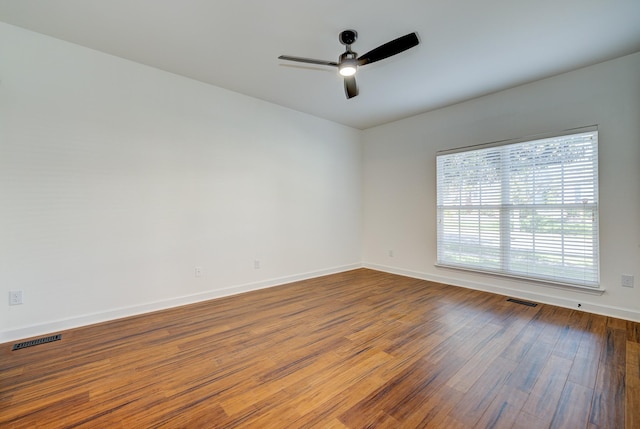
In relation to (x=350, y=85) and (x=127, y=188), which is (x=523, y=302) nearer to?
(x=350, y=85)

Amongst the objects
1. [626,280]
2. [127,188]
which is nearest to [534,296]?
[626,280]

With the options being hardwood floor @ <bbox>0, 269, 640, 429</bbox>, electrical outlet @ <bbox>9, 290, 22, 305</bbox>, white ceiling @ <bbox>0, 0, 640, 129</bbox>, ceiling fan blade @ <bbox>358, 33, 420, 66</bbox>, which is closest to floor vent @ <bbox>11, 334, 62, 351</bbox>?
hardwood floor @ <bbox>0, 269, 640, 429</bbox>

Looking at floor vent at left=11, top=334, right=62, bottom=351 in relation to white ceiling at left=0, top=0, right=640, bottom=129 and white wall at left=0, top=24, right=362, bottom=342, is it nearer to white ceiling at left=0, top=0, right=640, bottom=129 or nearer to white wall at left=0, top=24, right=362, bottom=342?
white wall at left=0, top=24, right=362, bottom=342

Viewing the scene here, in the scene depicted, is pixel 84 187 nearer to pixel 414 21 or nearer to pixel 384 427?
pixel 384 427

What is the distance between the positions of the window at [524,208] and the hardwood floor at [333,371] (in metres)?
0.67

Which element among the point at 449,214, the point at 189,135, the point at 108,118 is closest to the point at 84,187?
the point at 108,118

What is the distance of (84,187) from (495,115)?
5.12m

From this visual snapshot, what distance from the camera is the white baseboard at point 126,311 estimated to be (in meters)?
2.52

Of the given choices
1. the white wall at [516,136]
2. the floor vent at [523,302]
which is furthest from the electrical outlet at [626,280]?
the floor vent at [523,302]

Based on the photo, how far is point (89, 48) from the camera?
2.83 metres

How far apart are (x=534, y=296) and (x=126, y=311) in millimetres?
4933

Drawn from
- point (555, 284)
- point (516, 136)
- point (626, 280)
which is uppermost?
point (516, 136)

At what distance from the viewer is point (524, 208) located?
3631 millimetres

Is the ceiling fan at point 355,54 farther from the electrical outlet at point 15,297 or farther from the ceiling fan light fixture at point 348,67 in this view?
the electrical outlet at point 15,297
